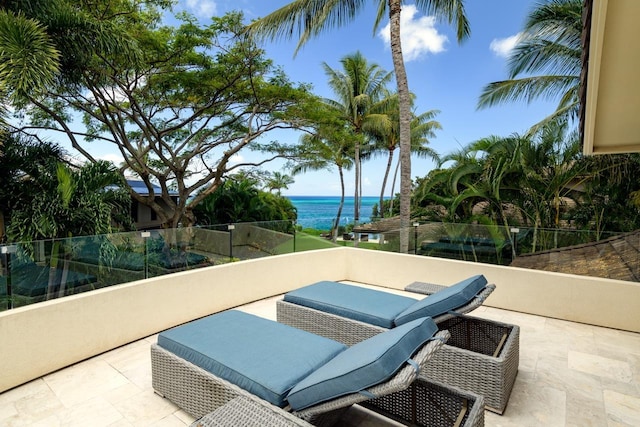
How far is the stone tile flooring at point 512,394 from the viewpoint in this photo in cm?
249

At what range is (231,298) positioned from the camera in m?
4.90

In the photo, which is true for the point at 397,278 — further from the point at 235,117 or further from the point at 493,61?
the point at 493,61

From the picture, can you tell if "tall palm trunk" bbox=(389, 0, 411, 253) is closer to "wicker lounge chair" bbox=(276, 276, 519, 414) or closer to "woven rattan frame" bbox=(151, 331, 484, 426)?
"wicker lounge chair" bbox=(276, 276, 519, 414)

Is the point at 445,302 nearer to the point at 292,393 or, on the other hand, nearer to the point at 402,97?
the point at 292,393

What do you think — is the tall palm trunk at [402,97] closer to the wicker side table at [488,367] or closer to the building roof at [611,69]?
the building roof at [611,69]

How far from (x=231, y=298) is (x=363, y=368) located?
11.6 feet

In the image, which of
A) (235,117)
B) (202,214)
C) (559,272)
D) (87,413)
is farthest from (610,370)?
(235,117)

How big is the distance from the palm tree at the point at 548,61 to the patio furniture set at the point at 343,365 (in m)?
8.81

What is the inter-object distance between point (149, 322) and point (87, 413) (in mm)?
1431

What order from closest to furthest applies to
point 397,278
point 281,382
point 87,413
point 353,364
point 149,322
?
point 353,364, point 281,382, point 87,413, point 149,322, point 397,278

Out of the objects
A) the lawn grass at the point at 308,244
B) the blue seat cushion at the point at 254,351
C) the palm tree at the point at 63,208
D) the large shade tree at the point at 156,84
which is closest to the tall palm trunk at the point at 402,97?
the lawn grass at the point at 308,244

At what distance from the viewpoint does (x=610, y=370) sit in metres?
3.24

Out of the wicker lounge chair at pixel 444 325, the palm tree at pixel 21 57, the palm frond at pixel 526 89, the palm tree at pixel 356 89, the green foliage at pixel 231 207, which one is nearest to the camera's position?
the wicker lounge chair at pixel 444 325

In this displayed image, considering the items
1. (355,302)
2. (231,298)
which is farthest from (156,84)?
(355,302)
